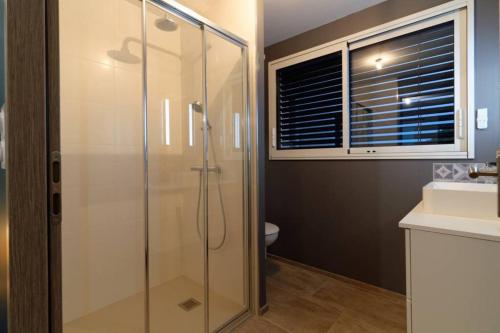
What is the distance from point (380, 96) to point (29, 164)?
225 centimetres

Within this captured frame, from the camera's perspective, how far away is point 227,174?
182 cm

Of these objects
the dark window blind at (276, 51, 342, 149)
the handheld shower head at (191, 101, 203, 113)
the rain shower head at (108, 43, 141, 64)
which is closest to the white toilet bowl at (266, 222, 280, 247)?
the dark window blind at (276, 51, 342, 149)

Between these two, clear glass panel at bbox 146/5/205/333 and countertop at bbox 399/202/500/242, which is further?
clear glass panel at bbox 146/5/205/333

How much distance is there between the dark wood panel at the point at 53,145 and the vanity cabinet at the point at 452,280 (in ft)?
3.73

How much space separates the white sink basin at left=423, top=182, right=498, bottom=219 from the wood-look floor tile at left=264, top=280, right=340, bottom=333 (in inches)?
40.3

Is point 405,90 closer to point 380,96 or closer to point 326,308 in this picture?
point 380,96

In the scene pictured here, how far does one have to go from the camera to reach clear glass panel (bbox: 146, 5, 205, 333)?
1.78 meters

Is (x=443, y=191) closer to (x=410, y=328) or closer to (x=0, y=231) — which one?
(x=410, y=328)

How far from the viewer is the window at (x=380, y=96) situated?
5.61 feet

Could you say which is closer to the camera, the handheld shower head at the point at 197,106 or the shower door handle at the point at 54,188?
the shower door handle at the point at 54,188

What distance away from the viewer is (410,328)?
1.03 metres

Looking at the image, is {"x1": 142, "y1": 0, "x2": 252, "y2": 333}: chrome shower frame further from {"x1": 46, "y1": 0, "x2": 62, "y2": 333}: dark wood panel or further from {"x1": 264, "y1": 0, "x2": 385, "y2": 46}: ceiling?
{"x1": 46, "y1": 0, "x2": 62, "y2": 333}: dark wood panel

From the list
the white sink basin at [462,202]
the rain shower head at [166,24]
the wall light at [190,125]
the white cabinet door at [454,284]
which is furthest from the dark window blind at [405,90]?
the rain shower head at [166,24]

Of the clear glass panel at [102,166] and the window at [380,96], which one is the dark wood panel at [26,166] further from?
the window at [380,96]
